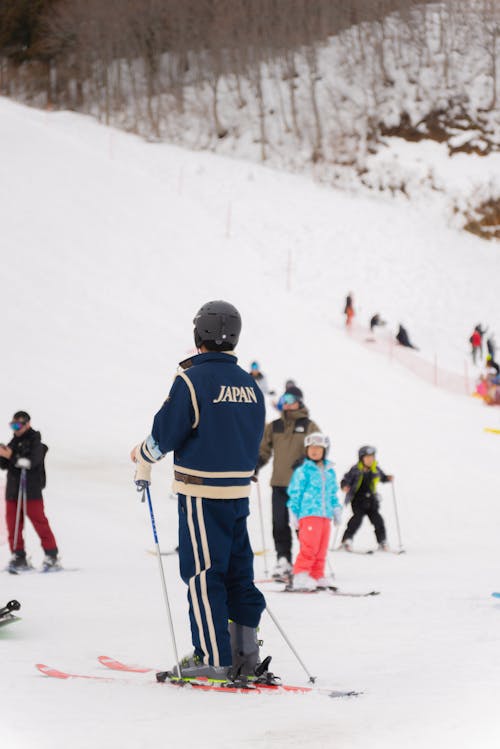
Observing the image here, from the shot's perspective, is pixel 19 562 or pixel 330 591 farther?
pixel 19 562

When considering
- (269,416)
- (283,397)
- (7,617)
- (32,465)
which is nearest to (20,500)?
(32,465)

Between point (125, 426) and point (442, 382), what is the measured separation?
1002 centimetres

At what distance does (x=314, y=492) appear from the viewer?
7.98 m

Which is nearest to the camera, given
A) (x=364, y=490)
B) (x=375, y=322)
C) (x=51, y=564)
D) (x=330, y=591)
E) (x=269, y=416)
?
(x=330, y=591)

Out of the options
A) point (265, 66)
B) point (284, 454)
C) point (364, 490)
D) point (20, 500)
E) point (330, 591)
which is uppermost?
point (265, 66)

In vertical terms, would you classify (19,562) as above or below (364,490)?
below

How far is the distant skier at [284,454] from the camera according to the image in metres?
8.78

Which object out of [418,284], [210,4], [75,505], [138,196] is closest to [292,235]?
[418,284]

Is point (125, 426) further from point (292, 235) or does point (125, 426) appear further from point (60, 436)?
point (292, 235)

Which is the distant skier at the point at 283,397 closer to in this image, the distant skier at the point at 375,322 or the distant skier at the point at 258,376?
the distant skier at the point at 258,376

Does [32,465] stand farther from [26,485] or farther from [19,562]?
[19,562]

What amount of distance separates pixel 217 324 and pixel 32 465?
491cm

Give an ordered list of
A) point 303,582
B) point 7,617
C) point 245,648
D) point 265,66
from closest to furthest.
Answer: point 245,648, point 7,617, point 303,582, point 265,66

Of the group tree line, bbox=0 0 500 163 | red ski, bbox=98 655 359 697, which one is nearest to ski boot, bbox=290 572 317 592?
red ski, bbox=98 655 359 697
